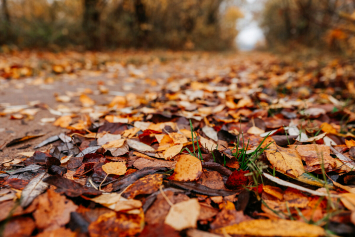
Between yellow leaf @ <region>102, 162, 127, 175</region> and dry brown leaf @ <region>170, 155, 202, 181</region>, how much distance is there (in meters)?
0.21

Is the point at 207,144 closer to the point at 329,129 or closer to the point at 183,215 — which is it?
the point at 183,215

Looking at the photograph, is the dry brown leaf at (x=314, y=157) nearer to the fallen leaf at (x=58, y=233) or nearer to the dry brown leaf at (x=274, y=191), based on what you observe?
the dry brown leaf at (x=274, y=191)

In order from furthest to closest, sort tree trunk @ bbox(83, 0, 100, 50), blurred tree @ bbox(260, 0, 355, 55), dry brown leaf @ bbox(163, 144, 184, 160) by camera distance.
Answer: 1. tree trunk @ bbox(83, 0, 100, 50)
2. blurred tree @ bbox(260, 0, 355, 55)
3. dry brown leaf @ bbox(163, 144, 184, 160)

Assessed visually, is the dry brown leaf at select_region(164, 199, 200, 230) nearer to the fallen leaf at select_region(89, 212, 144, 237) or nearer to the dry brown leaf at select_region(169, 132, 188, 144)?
the fallen leaf at select_region(89, 212, 144, 237)

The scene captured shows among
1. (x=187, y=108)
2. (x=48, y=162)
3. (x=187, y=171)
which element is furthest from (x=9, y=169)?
(x=187, y=108)

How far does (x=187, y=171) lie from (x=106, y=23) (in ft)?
27.0

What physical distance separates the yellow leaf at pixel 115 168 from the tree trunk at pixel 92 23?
6969mm

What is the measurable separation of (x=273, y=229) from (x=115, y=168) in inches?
23.5

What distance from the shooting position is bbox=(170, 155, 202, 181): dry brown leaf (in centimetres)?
81

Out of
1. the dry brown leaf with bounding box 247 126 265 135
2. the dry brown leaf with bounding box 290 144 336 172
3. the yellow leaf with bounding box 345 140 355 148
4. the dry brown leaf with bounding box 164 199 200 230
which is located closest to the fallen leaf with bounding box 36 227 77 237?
the dry brown leaf with bounding box 164 199 200 230

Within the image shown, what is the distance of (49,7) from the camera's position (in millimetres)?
7000

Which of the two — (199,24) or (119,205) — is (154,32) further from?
(119,205)

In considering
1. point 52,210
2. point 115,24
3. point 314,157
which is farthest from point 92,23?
point 314,157

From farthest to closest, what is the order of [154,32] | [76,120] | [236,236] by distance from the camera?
1. [154,32]
2. [76,120]
3. [236,236]
